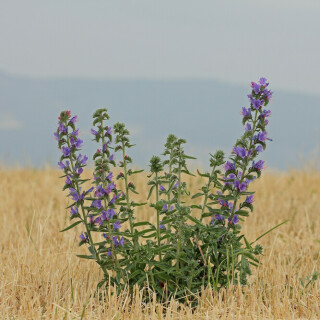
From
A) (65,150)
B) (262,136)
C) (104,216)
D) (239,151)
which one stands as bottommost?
(104,216)

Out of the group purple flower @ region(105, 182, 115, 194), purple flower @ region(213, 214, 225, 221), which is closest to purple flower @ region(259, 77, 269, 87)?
purple flower @ region(213, 214, 225, 221)

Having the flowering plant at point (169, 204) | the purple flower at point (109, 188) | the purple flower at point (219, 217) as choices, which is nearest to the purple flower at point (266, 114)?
the flowering plant at point (169, 204)

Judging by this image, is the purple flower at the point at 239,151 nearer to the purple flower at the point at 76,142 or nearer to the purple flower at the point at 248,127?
the purple flower at the point at 248,127

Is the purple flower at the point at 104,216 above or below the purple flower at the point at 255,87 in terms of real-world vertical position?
below

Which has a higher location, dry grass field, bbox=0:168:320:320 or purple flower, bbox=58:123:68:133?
purple flower, bbox=58:123:68:133

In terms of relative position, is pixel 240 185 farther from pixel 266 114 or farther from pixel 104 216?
pixel 104 216

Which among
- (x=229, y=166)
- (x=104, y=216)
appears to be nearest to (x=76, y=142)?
(x=104, y=216)

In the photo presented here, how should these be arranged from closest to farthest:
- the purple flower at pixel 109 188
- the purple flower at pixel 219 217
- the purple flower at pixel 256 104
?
the purple flower at pixel 109 188 → the purple flower at pixel 256 104 → the purple flower at pixel 219 217

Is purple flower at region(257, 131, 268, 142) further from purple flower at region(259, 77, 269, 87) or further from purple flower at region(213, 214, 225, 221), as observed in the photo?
purple flower at region(213, 214, 225, 221)

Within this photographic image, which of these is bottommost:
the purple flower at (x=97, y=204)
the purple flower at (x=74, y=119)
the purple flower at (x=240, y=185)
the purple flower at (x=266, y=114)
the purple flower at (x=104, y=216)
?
the purple flower at (x=104, y=216)

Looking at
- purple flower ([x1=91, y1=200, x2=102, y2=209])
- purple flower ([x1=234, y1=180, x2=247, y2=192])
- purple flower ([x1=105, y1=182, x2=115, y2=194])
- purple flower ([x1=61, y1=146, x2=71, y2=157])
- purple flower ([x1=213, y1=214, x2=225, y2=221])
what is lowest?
purple flower ([x1=213, y1=214, x2=225, y2=221])

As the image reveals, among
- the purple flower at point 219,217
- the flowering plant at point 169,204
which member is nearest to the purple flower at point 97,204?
the flowering plant at point 169,204

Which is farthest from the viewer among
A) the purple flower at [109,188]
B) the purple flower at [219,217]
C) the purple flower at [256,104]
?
the purple flower at [219,217]

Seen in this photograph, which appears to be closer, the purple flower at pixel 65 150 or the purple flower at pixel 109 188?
the purple flower at pixel 109 188
